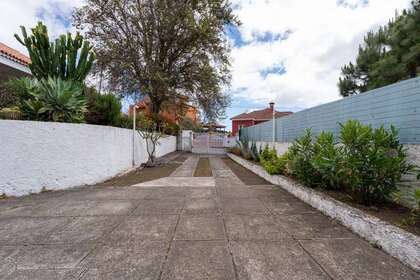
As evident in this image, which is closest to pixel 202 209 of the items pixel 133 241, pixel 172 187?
pixel 133 241

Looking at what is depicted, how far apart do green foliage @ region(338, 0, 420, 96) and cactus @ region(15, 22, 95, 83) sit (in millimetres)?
12453

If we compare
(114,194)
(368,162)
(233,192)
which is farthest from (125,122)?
(368,162)

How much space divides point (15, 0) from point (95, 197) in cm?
817

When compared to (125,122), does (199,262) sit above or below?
below

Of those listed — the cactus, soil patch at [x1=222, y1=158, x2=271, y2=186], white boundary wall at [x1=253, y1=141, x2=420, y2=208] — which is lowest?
soil patch at [x1=222, y1=158, x2=271, y2=186]

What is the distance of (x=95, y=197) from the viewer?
4387 mm

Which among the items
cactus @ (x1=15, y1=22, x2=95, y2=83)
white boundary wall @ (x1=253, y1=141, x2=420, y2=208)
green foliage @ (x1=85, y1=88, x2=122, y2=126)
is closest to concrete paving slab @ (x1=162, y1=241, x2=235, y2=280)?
white boundary wall @ (x1=253, y1=141, x2=420, y2=208)

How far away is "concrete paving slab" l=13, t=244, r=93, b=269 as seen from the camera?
203 centimetres

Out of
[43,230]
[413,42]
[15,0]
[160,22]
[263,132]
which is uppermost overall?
[160,22]

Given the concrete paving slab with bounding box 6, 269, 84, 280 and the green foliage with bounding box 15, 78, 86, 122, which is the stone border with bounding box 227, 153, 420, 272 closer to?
the concrete paving slab with bounding box 6, 269, 84, 280

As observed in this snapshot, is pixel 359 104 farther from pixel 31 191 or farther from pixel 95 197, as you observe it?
pixel 31 191

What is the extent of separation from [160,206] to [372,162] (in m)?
3.57

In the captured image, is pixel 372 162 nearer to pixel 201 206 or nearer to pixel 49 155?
pixel 201 206

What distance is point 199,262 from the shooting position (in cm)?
208
